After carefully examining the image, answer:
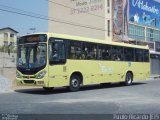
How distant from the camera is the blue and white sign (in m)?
65.1

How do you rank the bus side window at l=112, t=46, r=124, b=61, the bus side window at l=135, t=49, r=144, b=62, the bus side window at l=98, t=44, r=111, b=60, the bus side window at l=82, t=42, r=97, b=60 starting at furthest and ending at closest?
the bus side window at l=135, t=49, r=144, b=62, the bus side window at l=112, t=46, r=124, b=61, the bus side window at l=98, t=44, r=111, b=60, the bus side window at l=82, t=42, r=97, b=60

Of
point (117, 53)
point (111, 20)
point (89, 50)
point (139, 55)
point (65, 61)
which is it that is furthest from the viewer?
point (111, 20)

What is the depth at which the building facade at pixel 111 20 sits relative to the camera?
204ft

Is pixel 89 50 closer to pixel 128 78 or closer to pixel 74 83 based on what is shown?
pixel 74 83

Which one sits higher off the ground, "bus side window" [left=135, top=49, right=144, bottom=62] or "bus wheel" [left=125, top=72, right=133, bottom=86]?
"bus side window" [left=135, top=49, right=144, bottom=62]

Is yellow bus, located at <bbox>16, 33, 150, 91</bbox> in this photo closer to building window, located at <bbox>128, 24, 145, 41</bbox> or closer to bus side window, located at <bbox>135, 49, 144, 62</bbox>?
bus side window, located at <bbox>135, 49, 144, 62</bbox>

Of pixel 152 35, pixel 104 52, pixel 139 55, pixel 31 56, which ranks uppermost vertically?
pixel 152 35

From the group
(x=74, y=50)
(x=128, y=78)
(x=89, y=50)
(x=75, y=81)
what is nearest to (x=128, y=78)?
(x=128, y=78)

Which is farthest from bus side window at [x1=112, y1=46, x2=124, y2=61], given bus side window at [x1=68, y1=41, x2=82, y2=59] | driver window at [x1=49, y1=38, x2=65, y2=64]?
driver window at [x1=49, y1=38, x2=65, y2=64]

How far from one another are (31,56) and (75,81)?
3.10m

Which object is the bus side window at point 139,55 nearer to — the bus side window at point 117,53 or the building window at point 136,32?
the bus side window at point 117,53

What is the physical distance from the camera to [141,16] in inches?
2677

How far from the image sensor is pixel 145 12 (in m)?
69.1

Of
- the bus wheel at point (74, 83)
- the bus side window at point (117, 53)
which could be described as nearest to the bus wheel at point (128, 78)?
the bus side window at point (117, 53)
